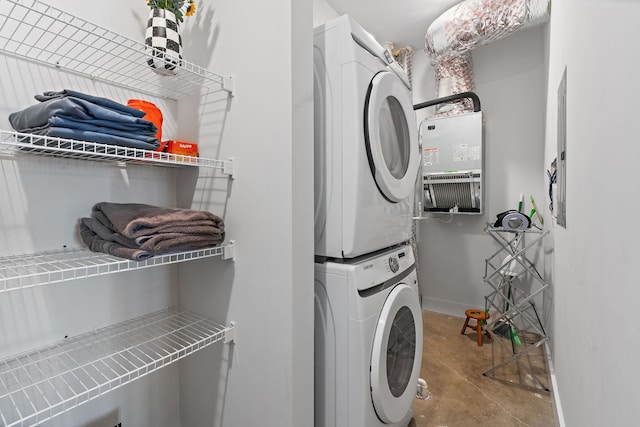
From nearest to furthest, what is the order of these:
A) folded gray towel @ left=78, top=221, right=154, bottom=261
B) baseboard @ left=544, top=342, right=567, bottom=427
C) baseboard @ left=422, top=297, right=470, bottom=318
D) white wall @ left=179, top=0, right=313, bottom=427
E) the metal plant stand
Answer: folded gray towel @ left=78, top=221, right=154, bottom=261 → white wall @ left=179, top=0, right=313, bottom=427 → baseboard @ left=544, top=342, right=567, bottom=427 → the metal plant stand → baseboard @ left=422, top=297, right=470, bottom=318

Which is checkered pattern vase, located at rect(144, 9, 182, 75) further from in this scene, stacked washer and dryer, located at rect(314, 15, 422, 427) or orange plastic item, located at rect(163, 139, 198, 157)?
stacked washer and dryer, located at rect(314, 15, 422, 427)

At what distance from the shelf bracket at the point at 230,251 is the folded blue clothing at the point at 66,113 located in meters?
0.50

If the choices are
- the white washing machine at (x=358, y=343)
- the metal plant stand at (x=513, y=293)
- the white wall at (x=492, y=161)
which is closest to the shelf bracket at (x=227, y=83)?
the white washing machine at (x=358, y=343)

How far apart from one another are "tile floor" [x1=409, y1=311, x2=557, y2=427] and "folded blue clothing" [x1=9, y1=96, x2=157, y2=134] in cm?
183

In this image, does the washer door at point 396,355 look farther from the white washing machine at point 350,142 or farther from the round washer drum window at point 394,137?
the round washer drum window at point 394,137

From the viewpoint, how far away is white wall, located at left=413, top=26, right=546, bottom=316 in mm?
2498

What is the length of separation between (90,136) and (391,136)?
1077 millimetres

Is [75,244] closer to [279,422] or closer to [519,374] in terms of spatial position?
[279,422]

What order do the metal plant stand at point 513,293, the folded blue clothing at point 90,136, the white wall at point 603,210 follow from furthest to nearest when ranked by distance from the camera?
the metal plant stand at point 513,293 < the folded blue clothing at point 90,136 < the white wall at point 603,210

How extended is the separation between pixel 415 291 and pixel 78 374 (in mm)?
1391

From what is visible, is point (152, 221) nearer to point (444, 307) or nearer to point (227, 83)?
point (227, 83)

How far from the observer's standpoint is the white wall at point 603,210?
513 millimetres

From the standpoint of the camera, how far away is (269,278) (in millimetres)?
1017

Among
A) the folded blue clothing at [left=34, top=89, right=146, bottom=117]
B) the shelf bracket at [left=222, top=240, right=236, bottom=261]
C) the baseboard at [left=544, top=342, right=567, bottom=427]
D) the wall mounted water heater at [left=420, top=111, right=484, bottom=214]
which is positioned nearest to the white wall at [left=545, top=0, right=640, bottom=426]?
the baseboard at [left=544, top=342, right=567, bottom=427]
